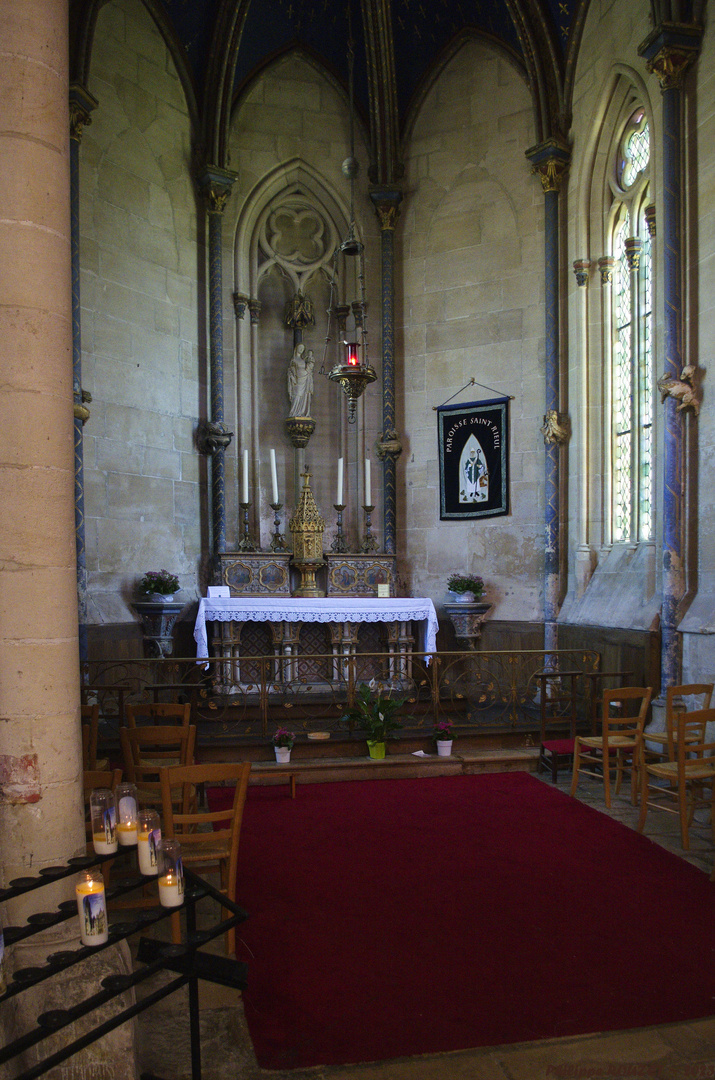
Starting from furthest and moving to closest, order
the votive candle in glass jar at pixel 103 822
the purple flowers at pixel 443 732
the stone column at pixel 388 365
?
the stone column at pixel 388 365 < the purple flowers at pixel 443 732 < the votive candle in glass jar at pixel 103 822

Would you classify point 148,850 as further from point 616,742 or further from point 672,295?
point 672,295

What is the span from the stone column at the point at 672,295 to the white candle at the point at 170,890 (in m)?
5.99

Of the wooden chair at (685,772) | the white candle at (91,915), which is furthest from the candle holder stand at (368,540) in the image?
the white candle at (91,915)

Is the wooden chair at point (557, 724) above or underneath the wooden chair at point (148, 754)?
underneath

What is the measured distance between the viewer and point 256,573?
10180 mm

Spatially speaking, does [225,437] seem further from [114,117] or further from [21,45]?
[21,45]

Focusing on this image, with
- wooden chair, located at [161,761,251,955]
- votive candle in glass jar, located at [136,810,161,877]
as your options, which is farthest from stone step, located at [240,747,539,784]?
votive candle in glass jar, located at [136,810,161,877]

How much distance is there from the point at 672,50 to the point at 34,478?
770 centimetres

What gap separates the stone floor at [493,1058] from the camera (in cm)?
297

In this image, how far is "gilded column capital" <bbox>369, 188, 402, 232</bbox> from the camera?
1157 cm

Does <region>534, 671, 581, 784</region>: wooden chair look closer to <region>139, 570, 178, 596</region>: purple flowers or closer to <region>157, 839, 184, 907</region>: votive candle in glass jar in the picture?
<region>139, 570, 178, 596</region>: purple flowers

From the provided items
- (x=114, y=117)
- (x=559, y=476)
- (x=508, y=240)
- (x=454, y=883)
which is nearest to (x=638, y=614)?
(x=559, y=476)

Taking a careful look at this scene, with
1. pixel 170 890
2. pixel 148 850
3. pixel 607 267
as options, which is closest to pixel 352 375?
pixel 607 267

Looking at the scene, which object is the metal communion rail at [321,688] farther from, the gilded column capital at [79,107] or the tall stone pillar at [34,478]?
the gilded column capital at [79,107]
